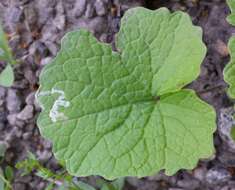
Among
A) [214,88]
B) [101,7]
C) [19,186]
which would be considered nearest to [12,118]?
[19,186]

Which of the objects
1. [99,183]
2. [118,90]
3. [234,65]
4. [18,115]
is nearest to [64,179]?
[99,183]

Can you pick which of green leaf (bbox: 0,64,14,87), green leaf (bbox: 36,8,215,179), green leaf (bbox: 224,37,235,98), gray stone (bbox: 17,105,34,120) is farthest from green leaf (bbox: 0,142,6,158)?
green leaf (bbox: 224,37,235,98)

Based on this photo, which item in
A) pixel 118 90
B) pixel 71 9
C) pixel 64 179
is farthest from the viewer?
pixel 71 9

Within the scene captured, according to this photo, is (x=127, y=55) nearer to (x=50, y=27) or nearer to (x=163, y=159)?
(x=163, y=159)

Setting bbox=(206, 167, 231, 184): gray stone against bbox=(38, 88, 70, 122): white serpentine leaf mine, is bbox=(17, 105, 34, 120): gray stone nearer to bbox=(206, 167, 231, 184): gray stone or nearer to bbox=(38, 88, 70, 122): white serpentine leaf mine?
bbox=(38, 88, 70, 122): white serpentine leaf mine

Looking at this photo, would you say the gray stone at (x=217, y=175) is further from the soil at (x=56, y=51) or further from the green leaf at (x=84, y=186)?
the green leaf at (x=84, y=186)
